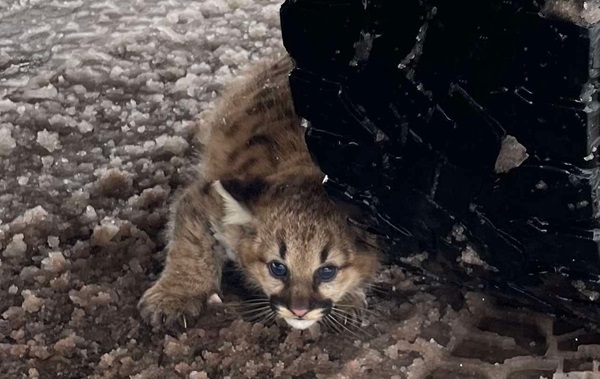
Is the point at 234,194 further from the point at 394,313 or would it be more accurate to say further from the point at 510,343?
the point at 510,343

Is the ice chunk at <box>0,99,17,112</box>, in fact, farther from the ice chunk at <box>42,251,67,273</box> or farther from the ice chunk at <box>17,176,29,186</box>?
the ice chunk at <box>42,251,67,273</box>

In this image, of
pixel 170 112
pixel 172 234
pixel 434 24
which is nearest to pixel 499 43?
pixel 434 24

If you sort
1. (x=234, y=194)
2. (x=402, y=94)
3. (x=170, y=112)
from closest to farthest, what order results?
(x=402, y=94) → (x=234, y=194) → (x=170, y=112)

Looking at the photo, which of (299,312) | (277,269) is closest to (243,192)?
(277,269)

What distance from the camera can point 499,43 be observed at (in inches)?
61.5

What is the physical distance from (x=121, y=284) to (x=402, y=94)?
3.69 feet

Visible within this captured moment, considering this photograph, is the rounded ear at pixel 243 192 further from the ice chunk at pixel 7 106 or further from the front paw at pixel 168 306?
the ice chunk at pixel 7 106

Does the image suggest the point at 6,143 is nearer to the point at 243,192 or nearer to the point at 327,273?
the point at 243,192

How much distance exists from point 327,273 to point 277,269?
133 millimetres

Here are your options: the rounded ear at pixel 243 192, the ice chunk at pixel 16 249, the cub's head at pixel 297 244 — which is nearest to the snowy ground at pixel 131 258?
the ice chunk at pixel 16 249

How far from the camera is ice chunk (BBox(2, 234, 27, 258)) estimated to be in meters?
2.55

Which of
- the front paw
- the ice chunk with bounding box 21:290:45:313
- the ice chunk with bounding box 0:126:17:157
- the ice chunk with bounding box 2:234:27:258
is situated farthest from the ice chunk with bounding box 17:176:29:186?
the front paw

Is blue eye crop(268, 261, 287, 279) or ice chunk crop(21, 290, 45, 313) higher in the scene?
blue eye crop(268, 261, 287, 279)

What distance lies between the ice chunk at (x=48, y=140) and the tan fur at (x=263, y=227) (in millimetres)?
592
